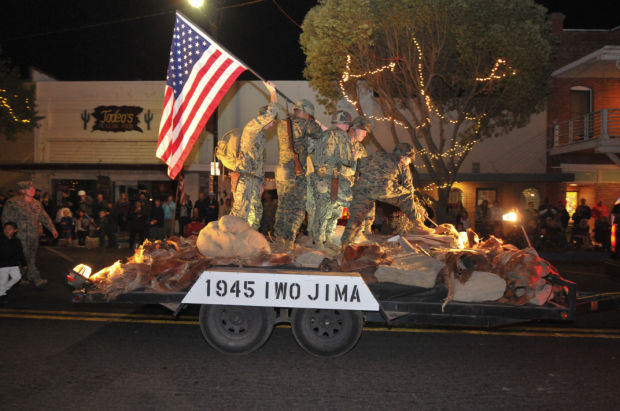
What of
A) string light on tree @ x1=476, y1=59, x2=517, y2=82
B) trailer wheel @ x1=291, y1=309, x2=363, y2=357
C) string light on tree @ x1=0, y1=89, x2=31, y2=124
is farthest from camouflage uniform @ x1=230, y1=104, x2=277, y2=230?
string light on tree @ x1=0, y1=89, x2=31, y2=124

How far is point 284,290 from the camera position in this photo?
15.7 ft

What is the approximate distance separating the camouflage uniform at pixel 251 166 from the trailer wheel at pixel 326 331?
2697mm

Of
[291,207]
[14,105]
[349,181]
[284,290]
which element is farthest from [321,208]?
[14,105]

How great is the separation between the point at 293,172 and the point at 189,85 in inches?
78.4

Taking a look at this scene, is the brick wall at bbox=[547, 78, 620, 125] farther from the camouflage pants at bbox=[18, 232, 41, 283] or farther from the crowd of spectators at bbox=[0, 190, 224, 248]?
the camouflage pants at bbox=[18, 232, 41, 283]

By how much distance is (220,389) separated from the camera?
14.1 ft

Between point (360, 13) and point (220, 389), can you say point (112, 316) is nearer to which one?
point (220, 389)

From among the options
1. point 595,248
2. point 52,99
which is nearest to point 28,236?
point 595,248

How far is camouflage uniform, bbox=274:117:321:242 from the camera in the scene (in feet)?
24.7

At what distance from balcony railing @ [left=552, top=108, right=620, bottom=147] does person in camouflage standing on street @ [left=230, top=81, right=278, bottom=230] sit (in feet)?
52.9

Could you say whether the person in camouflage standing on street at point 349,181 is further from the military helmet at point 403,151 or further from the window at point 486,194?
the window at point 486,194

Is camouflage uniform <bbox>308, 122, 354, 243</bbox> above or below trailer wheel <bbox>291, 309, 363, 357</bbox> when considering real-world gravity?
above

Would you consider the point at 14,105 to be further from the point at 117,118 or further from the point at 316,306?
the point at 316,306

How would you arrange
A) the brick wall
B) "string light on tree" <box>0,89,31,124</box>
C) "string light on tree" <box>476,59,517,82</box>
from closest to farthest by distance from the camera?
"string light on tree" <box>476,59,517,82</box>
"string light on tree" <box>0,89,31,124</box>
the brick wall
